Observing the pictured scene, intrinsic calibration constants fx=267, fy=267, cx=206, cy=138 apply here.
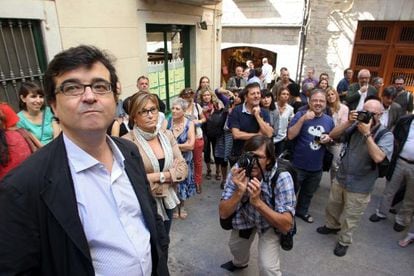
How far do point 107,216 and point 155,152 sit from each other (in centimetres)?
130

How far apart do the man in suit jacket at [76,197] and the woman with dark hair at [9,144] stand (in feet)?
4.67

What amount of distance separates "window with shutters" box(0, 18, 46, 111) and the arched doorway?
30.9ft

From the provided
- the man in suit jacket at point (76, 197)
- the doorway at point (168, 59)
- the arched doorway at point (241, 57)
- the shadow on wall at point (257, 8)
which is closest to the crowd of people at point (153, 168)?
the man in suit jacket at point (76, 197)

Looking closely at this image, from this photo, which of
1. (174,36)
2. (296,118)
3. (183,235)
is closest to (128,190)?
(183,235)

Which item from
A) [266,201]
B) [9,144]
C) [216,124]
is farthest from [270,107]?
[9,144]

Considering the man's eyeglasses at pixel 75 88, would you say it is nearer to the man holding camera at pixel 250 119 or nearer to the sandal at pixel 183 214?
the man holding camera at pixel 250 119

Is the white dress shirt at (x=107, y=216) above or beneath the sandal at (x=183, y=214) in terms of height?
above

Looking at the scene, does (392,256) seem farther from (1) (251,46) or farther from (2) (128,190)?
(1) (251,46)

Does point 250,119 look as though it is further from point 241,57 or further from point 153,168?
point 241,57

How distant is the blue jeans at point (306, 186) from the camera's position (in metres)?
3.60

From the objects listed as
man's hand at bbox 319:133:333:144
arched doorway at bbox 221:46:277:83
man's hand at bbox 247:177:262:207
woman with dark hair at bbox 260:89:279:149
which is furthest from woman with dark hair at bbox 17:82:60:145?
arched doorway at bbox 221:46:277:83

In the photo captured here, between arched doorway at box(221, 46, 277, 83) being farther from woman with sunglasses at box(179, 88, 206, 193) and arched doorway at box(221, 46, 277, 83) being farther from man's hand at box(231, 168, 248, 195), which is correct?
man's hand at box(231, 168, 248, 195)

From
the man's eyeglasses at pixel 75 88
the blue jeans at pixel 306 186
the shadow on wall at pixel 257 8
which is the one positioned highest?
the shadow on wall at pixel 257 8

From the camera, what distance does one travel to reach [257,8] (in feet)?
36.8
